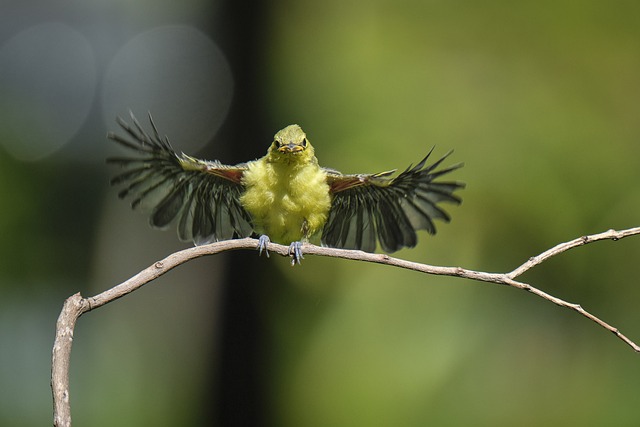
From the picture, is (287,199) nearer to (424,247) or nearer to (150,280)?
(150,280)

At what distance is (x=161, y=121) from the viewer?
1207 centimetres

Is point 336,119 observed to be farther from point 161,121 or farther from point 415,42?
point 161,121

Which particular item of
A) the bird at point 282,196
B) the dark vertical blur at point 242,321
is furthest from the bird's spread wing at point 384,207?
the dark vertical blur at point 242,321

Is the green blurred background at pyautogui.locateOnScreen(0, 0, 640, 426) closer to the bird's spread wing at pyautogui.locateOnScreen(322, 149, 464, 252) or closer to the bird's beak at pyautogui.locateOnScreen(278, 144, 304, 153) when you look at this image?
A: the bird's spread wing at pyautogui.locateOnScreen(322, 149, 464, 252)

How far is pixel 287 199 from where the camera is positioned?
394 centimetres

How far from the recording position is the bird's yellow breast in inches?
155

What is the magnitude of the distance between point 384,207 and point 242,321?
493 cm

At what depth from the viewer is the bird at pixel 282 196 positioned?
3961 millimetres

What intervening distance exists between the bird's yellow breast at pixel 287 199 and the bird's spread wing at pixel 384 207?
127 millimetres

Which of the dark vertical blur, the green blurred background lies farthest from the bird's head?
the dark vertical blur

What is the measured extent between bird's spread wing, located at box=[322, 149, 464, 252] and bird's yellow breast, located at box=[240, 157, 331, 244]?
0.13 metres

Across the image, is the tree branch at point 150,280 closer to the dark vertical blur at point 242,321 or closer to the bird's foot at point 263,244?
the bird's foot at point 263,244

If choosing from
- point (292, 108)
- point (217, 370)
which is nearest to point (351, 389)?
point (217, 370)

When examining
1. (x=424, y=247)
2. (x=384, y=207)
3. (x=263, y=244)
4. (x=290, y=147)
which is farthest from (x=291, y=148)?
(x=424, y=247)
